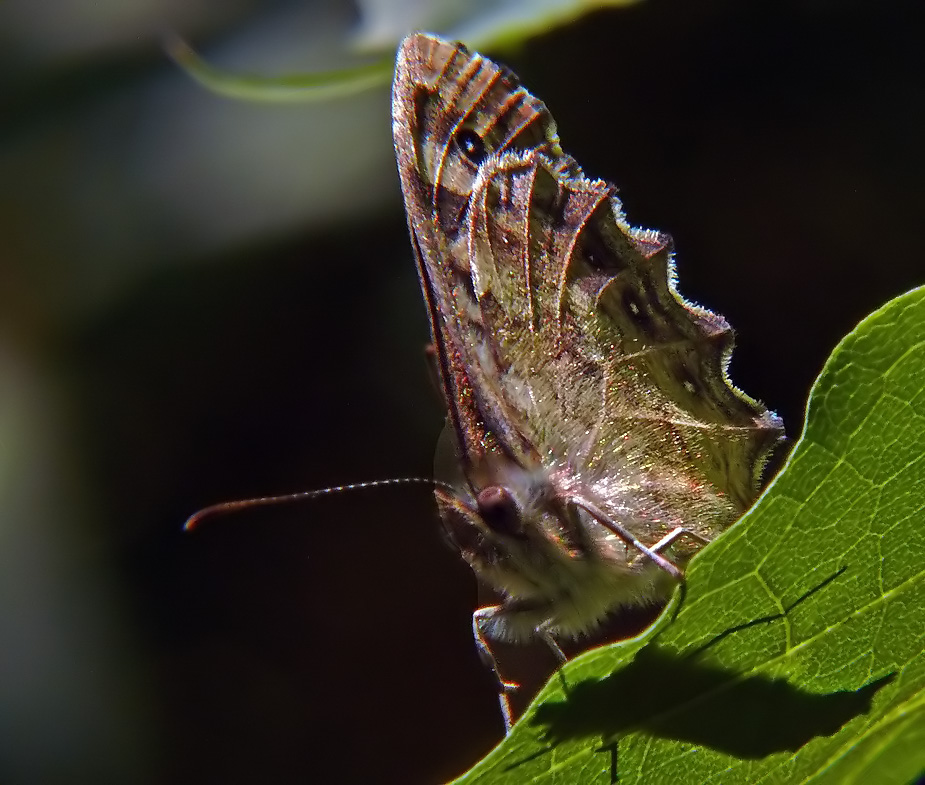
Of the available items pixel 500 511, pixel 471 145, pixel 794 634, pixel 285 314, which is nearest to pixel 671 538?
pixel 500 511

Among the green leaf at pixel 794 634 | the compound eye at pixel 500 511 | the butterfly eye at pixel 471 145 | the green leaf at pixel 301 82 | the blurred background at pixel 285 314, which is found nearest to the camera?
the green leaf at pixel 794 634

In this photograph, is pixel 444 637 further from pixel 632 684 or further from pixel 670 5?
pixel 670 5

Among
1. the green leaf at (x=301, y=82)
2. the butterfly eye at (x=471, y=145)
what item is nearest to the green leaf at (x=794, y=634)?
the butterfly eye at (x=471, y=145)

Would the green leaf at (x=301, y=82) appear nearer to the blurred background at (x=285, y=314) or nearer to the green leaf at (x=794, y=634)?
the blurred background at (x=285, y=314)

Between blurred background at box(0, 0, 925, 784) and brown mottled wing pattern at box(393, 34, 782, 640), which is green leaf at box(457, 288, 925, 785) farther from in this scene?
blurred background at box(0, 0, 925, 784)

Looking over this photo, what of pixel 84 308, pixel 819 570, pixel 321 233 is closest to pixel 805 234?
pixel 321 233

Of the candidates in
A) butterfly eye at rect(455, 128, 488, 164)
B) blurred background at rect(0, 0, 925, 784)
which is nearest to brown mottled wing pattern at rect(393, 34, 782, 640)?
butterfly eye at rect(455, 128, 488, 164)

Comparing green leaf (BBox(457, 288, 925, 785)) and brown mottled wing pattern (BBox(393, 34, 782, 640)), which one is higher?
brown mottled wing pattern (BBox(393, 34, 782, 640))

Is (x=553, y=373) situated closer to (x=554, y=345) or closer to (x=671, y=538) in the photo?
(x=554, y=345)
